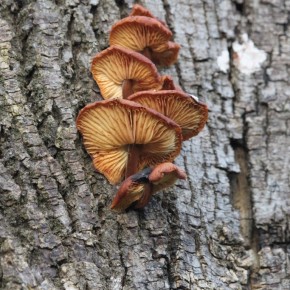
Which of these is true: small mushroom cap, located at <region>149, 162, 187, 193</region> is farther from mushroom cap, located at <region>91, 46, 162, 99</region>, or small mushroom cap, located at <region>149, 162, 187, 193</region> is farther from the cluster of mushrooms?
mushroom cap, located at <region>91, 46, 162, 99</region>

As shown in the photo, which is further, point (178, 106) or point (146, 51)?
point (146, 51)

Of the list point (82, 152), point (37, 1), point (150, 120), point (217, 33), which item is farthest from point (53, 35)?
point (217, 33)

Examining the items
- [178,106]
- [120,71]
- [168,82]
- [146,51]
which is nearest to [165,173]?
[178,106]

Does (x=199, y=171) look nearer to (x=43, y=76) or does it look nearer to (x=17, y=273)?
(x=43, y=76)

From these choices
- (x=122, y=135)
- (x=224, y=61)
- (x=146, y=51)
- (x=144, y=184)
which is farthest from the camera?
(x=224, y=61)

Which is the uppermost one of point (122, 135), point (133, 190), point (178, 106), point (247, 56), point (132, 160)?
point (247, 56)

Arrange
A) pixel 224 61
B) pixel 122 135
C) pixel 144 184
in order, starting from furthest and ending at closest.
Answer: pixel 224 61 < pixel 122 135 < pixel 144 184

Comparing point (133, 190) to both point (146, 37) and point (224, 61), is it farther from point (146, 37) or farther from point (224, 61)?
point (224, 61)

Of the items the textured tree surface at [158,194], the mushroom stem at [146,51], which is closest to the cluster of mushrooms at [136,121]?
the textured tree surface at [158,194]
